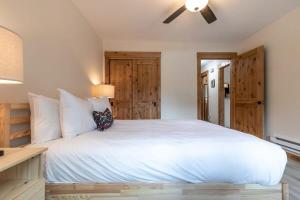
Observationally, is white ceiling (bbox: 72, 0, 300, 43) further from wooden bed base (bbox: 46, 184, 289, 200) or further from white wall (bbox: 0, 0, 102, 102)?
wooden bed base (bbox: 46, 184, 289, 200)

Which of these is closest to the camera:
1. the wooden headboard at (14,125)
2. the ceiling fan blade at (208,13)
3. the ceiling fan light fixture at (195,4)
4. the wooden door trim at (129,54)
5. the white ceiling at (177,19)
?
the wooden headboard at (14,125)

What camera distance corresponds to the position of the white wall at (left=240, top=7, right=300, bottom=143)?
3.38 meters

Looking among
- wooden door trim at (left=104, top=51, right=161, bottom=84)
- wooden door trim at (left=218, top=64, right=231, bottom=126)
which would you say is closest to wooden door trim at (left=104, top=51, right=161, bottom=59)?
wooden door trim at (left=104, top=51, right=161, bottom=84)

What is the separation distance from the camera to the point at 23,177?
4.25 ft

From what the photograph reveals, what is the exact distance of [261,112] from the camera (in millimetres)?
4102

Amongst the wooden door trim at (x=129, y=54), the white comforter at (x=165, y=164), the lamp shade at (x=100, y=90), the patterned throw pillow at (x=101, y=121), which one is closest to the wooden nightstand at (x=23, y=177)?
the white comforter at (x=165, y=164)

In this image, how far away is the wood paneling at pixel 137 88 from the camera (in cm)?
516

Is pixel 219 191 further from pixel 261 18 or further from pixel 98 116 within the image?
pixel 261 18

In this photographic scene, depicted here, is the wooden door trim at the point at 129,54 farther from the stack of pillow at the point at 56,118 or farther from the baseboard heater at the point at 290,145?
the stack of pillow at the point at 56,118

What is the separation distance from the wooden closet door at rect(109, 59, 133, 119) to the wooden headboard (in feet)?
10.8

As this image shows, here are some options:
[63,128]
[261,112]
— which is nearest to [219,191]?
[63,128]

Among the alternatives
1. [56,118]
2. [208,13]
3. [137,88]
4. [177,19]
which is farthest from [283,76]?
[56,118]

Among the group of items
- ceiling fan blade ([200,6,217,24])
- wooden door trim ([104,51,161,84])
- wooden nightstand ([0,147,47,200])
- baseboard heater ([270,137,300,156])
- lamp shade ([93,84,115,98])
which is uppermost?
ceiling fan blade ([200,6,217,24])

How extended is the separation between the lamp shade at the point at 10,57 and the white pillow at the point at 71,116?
712 mm
